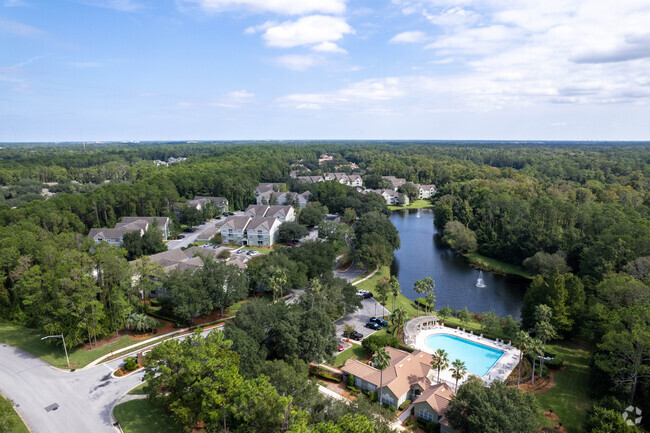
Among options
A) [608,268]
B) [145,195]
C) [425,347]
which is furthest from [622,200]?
[145,195]

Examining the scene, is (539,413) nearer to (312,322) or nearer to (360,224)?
(312,322)

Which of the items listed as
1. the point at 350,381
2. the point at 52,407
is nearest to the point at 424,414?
the point at 350,381

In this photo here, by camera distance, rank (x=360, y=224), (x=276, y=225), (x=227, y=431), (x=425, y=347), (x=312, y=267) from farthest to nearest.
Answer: (x=276, y=225) → (x=360, y=224) → (x=312, y=267) → (x=425, y=347) → (x=227, y=431)

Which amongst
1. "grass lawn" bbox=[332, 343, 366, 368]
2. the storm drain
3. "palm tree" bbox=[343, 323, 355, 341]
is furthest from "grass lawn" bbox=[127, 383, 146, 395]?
"palm tree" bbox=[343, 323, 355, 341]

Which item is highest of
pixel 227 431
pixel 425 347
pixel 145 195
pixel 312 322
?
pixel 145 195

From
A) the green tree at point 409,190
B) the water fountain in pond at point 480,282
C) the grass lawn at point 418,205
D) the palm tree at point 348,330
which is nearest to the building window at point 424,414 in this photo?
the palm tree at point 348,330

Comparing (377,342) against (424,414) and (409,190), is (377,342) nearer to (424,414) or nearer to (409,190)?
(424,414)

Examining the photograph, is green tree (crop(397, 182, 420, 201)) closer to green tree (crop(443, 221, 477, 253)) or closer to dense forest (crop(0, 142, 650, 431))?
dense forest (crop(0, 142, 650, 431))
